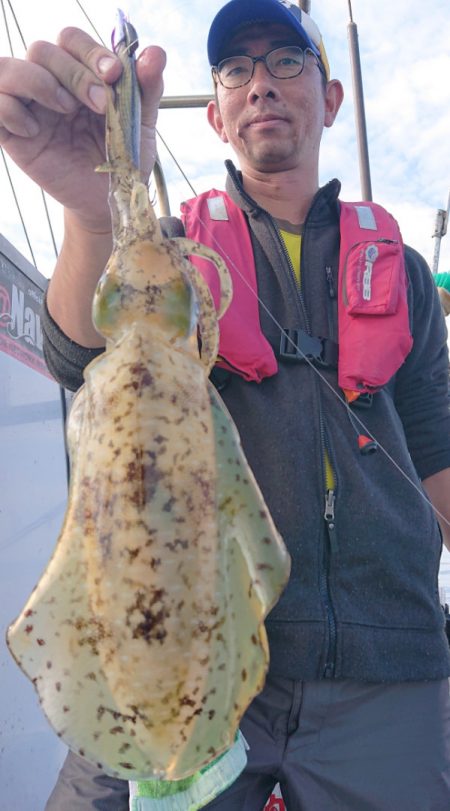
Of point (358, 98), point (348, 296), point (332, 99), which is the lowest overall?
point (348, 296)

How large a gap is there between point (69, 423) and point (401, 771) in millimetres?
1985

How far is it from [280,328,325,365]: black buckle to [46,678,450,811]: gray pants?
51.9 inches

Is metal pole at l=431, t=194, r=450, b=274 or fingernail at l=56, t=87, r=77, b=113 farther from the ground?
metal pole at l=431, t=194, r=450, b=274

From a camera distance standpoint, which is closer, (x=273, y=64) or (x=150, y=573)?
(x=150, y=573)

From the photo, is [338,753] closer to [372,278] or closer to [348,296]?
[348,296]

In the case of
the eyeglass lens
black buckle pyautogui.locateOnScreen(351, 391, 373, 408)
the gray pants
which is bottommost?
the gray pants

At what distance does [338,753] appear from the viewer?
7.54ft

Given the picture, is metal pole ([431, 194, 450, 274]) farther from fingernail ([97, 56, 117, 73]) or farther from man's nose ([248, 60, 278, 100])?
fingernail ([97, 56, 117, 73])

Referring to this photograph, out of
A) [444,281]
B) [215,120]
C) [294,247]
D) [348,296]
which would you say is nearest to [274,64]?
[215,120]

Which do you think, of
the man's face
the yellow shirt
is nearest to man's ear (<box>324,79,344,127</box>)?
the man's face

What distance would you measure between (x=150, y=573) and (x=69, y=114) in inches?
59.7

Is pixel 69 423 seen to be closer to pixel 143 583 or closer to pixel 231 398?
pixel 143 583

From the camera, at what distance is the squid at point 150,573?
1.17 metres

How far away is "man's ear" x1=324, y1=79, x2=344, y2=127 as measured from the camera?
3490mm
